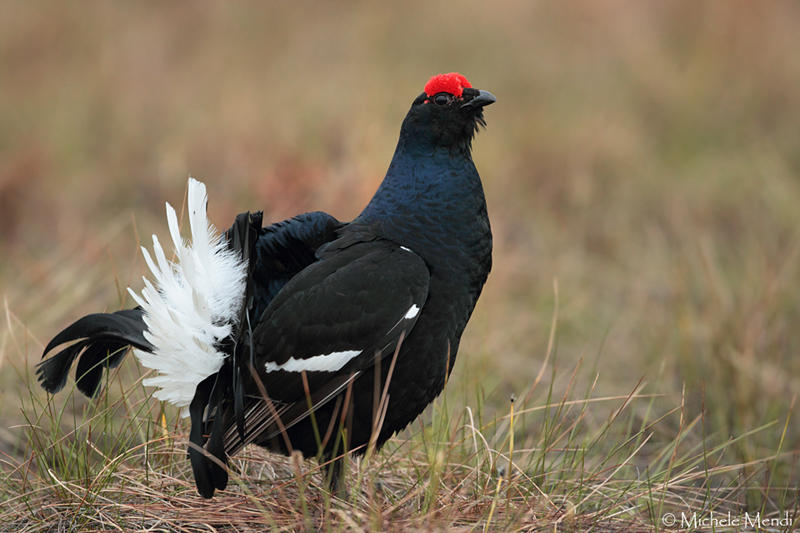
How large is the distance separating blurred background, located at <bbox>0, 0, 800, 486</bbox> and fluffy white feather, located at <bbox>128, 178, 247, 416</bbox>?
50cm

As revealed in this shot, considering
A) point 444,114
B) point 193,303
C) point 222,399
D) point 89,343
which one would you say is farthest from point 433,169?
point 89,343

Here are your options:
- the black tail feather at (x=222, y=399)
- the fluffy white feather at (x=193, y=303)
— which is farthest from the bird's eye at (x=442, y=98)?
the fluffy white feather at (x=193, y=303)

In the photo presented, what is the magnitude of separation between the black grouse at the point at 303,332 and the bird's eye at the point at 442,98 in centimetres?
43

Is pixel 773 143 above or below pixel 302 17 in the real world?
below

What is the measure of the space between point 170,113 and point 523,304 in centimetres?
478

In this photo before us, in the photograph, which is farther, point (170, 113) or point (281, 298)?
point (170, 113)

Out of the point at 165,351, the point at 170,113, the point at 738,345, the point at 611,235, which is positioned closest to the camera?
the point at 165,351

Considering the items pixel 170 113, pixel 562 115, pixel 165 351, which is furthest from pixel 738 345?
pixel 170 113

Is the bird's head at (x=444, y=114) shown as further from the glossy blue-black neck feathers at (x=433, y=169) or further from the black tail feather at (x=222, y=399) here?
the black tail feather at (x=222, y=399)

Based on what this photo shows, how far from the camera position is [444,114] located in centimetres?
265

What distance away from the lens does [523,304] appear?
5.05m

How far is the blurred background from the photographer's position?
3.95 metres

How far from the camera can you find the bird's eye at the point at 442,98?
2678 millimetres

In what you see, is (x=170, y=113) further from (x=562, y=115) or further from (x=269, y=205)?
(x=562, y=115)
